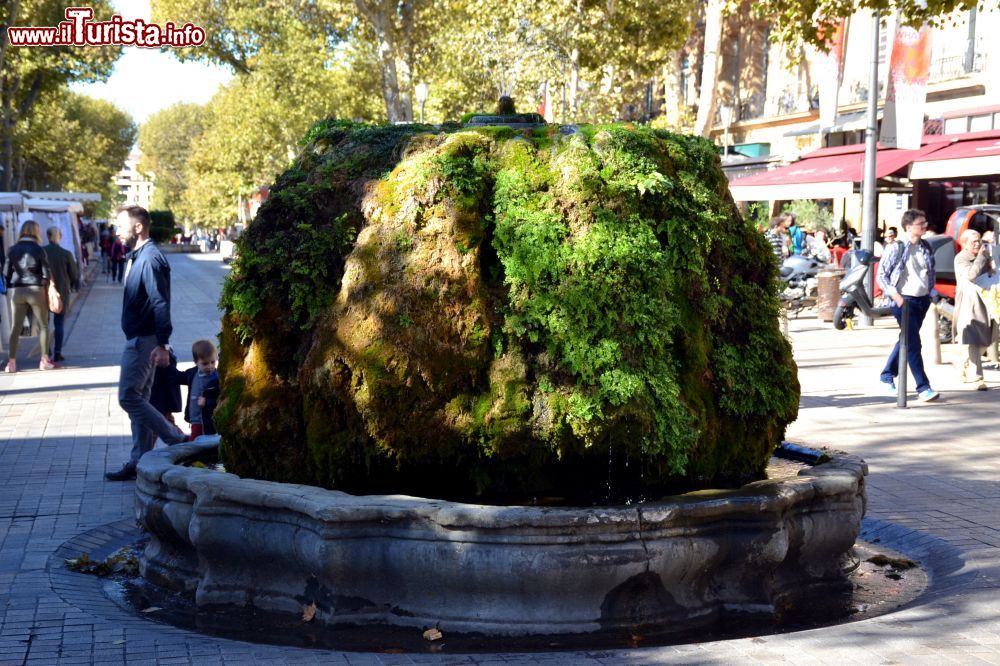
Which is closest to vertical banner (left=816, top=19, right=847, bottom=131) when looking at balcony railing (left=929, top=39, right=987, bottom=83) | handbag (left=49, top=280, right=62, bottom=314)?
balcony railing (left=929, top=39, right=987, bottom=83)

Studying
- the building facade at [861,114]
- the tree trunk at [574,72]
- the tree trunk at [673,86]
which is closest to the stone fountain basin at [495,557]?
the building facade at [861,114]

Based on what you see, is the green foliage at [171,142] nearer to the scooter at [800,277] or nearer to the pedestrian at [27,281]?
the scooter at [800,277]

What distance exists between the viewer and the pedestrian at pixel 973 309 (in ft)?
42.2

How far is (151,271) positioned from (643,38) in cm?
2462

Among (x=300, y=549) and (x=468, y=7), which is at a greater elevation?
(x=468, y=7)

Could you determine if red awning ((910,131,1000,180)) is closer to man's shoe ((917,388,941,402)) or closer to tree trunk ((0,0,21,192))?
man's shoe ((917,388,941,402))

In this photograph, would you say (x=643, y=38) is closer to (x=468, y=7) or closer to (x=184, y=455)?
(x=468, y=7)

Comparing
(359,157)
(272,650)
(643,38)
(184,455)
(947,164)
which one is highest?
(643,38)

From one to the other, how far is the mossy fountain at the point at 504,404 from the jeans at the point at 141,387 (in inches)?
85.6

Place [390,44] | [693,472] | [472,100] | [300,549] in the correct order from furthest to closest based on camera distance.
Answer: [472,100] < [390,44] < [693,472] < [300,549]

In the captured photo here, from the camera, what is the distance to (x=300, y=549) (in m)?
5.04

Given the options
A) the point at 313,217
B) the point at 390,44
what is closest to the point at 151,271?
the point at 313,217

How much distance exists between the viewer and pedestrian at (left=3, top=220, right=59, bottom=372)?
1503 centimetres

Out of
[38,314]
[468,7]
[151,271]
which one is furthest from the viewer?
[468,7]
